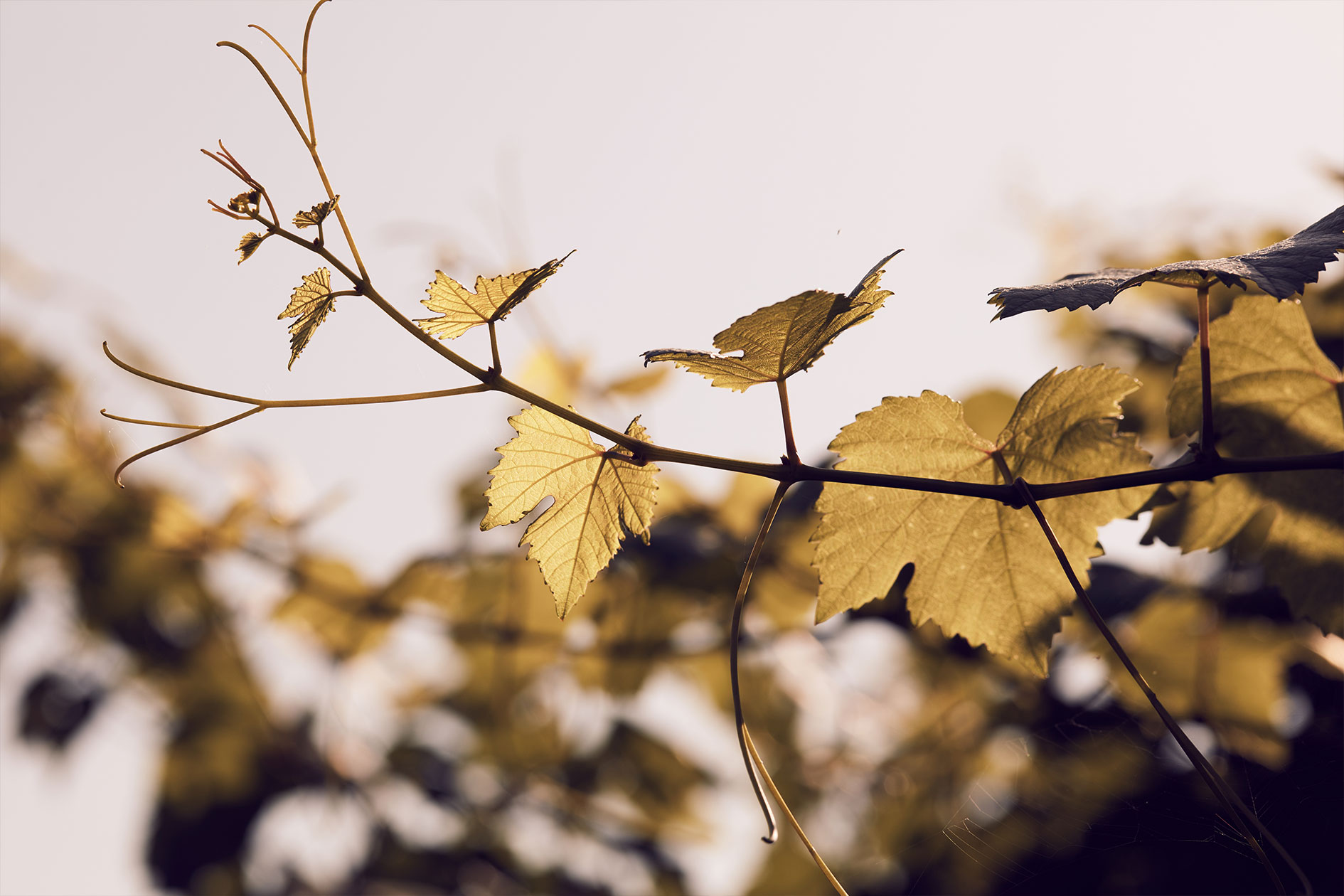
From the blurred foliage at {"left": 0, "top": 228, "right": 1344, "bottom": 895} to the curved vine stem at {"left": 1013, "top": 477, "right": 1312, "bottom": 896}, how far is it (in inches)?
10.1

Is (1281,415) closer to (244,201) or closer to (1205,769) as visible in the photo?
(1205,769)

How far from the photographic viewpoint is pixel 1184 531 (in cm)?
64

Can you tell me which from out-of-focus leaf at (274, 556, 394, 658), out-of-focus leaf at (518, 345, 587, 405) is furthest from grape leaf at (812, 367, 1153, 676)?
out-of-focus leaf at (274, 556, 394, 658)

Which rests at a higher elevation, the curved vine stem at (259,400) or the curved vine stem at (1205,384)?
the curved vine stem at (259,400)

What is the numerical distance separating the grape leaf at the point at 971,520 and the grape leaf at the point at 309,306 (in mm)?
290

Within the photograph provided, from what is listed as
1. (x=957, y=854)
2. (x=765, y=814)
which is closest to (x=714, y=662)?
(x=957, y=854)

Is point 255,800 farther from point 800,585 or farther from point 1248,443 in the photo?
point 1248,443

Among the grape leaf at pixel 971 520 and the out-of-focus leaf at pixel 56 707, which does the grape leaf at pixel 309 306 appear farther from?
the out-of-focus leaf at pixel 56 707

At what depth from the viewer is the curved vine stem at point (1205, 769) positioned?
424 millimetres

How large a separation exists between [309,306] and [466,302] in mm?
77

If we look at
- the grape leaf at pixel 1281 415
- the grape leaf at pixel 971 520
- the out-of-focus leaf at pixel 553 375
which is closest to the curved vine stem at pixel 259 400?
the grape leaf at pixel 971 520

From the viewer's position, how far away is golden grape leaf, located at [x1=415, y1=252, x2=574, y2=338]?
1.45ft

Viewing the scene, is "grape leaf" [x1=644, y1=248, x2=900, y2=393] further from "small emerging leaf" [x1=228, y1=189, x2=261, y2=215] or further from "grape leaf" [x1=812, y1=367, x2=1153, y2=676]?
"small emerging leaf" [x1=228, y1=189, x2=261, y2=215]

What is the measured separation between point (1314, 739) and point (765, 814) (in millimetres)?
386
